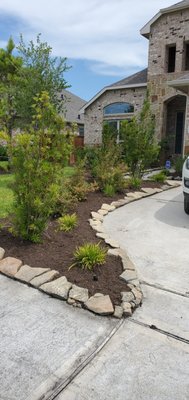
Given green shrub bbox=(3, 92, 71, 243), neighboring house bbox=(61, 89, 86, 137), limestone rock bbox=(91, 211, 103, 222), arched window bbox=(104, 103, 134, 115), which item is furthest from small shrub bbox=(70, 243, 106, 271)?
neighboring house bbox=(61, 89, 86, 137)

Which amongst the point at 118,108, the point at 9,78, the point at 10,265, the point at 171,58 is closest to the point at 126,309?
the point at 10,265

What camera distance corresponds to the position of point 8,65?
1499 centimetres

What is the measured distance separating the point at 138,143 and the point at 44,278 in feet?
21.1

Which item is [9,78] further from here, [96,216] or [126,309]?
[126,309]

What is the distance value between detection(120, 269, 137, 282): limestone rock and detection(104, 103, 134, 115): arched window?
1412cm

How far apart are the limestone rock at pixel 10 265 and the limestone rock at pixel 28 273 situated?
7 cm

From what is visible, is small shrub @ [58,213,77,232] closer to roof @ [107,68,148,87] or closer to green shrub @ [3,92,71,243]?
green shrub @ [3,92,71,243]

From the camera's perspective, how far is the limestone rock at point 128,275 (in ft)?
11.7

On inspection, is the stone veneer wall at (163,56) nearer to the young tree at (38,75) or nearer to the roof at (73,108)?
the young tree at (38,75)

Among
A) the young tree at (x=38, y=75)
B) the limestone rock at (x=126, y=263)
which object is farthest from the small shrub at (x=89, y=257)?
the young tree at (x=38, y=75)

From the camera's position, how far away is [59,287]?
Answer: 331cm

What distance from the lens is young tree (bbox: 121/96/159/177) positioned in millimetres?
9141

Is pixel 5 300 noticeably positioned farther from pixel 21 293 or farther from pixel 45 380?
pixel 45 380

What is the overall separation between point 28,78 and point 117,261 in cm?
1027
